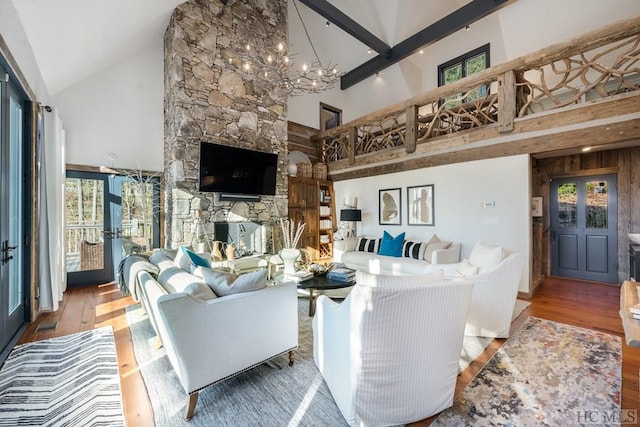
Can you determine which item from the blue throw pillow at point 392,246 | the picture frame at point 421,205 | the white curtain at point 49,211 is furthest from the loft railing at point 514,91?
the white curtain at point 49,211

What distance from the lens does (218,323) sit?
6.15ft

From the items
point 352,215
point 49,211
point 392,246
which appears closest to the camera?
point 49,211

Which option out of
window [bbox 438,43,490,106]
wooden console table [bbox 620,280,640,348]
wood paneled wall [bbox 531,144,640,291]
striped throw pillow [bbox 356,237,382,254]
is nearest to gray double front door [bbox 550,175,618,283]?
wood paneled wall [bbox 531,144,640,291]

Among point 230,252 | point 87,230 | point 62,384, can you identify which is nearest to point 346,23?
point 230,252

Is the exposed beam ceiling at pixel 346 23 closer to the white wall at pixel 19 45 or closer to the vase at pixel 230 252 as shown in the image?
the white wall at pixel 19 45

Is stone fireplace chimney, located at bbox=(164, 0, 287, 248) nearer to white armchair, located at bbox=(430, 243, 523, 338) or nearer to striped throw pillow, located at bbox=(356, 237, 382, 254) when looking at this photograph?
striped throw pillow, located at bbox=(356, 237, 382, 254)

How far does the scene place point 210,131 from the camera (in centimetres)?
519

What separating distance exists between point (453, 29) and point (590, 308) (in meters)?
5.56

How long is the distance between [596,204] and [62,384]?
8003 millimetres

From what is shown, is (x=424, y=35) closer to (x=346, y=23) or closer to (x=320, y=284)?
(x=346, y=23)

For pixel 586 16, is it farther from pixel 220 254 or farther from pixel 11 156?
pixel 11 156

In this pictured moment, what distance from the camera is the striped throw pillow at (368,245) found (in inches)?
235

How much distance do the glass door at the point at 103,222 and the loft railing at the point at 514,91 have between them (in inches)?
175

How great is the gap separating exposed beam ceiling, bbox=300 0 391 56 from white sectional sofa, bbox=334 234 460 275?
4568 mm
